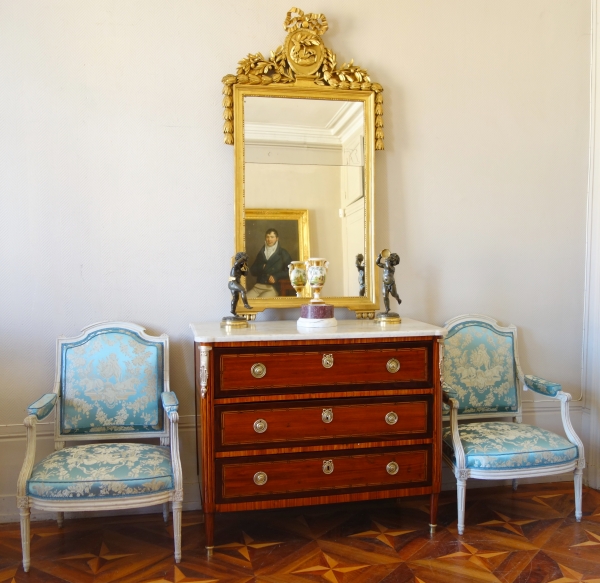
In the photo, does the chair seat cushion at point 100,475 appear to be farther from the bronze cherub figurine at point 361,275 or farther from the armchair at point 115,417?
the bronze cherub figurine at point 361,275

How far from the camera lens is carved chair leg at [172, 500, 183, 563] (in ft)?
8.92

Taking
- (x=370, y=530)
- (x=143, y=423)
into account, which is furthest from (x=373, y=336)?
(x=143, y=423)

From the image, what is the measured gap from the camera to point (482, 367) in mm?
3576

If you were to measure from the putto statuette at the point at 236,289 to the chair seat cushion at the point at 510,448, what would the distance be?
4.41ft

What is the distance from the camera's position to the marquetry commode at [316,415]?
2.79m

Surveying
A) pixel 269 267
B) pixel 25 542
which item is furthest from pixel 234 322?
pixel 25 542

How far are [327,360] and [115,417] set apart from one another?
1.24m

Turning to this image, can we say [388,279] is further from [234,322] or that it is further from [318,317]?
[234,322]

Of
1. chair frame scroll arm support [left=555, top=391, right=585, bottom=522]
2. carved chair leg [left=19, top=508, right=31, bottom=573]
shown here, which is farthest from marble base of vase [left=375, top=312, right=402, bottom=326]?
carved chair leg [left=19, top=508, right=31, bottom=573]

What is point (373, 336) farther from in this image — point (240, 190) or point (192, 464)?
point (192, 464)

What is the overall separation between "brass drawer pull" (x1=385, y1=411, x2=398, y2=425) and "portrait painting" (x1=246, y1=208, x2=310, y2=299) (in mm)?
944

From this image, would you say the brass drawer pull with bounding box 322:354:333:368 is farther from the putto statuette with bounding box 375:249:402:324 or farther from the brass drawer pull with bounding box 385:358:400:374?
the putto statuette with bounding box 375:249:402:324

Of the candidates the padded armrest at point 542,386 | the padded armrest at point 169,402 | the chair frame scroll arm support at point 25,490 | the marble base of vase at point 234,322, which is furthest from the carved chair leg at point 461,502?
the chair frame scroll arm support at point 25,490

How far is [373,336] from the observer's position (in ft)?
9.50
